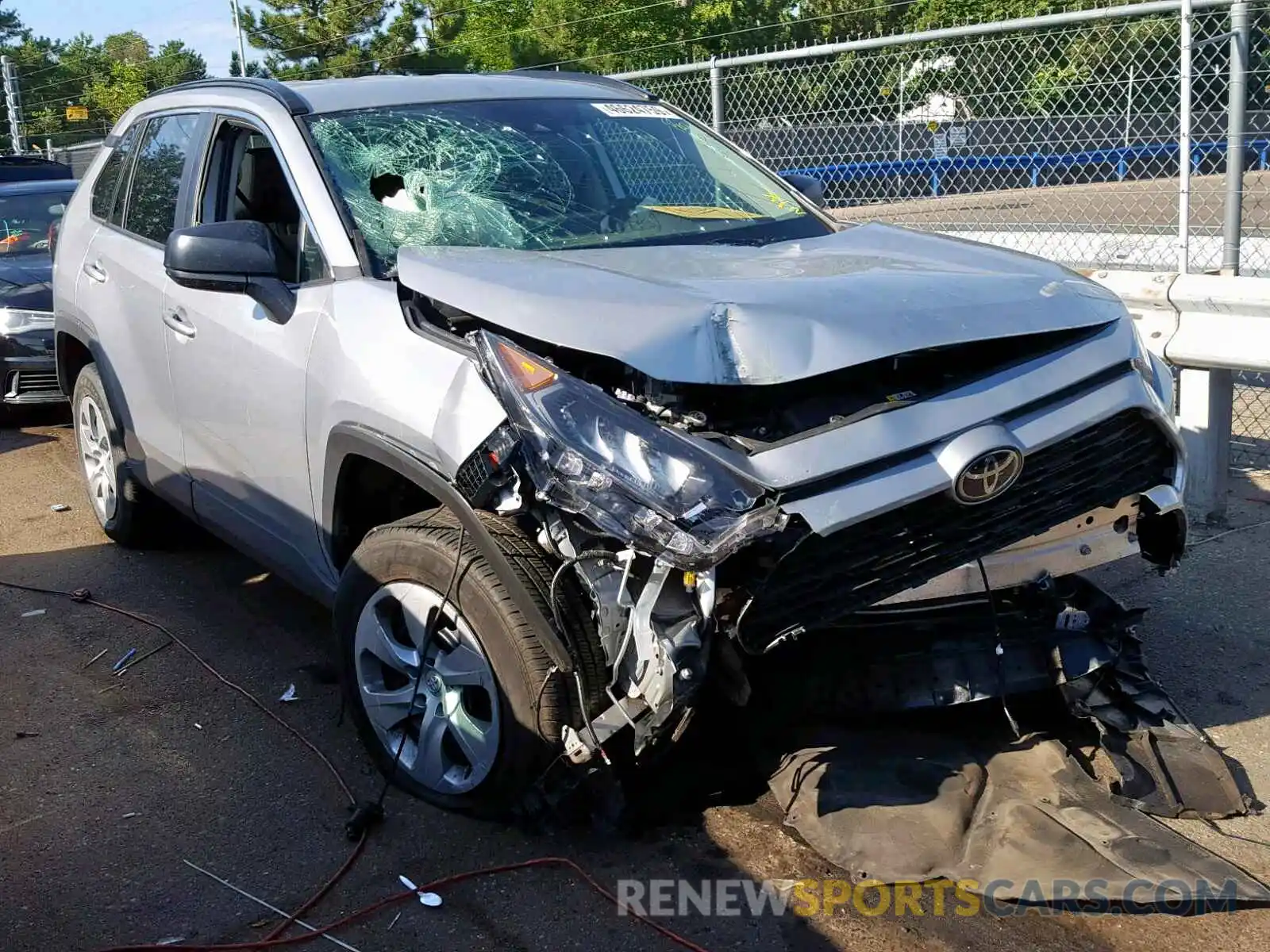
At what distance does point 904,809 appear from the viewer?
330 cm

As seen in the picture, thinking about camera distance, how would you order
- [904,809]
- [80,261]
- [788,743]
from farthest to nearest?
[80,261], [788,743], [904,809]

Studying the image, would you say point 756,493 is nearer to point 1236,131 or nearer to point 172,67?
point 1236,131

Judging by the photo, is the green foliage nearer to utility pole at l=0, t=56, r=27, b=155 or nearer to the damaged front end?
utility pole at l=0, t=56, r=27, b=155

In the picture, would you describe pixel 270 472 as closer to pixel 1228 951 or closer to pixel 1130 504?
pixel 1130 504

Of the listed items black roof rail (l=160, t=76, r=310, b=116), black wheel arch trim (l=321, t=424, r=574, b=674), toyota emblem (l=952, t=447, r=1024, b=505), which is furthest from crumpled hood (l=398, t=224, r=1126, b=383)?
black roof rail (l=160, t=76, r=310, b=116)

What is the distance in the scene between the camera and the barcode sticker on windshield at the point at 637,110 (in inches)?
188

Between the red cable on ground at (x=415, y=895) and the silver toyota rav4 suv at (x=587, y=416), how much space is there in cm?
18

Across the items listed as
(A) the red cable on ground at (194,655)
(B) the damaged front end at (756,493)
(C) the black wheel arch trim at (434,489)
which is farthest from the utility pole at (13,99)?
Answer: (B) the damaged front end at (756,493)

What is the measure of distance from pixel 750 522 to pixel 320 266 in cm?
182

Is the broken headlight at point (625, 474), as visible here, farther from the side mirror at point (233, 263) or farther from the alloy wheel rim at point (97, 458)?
the alloy wheel rim at point (97, 458)

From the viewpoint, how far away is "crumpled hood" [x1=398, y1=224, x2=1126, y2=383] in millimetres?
2963

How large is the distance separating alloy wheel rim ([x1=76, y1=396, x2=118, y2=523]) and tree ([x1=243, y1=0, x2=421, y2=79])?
44.6m

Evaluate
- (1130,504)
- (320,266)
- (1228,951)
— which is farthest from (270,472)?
(1228,951)

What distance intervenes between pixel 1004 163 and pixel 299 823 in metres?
8.17
